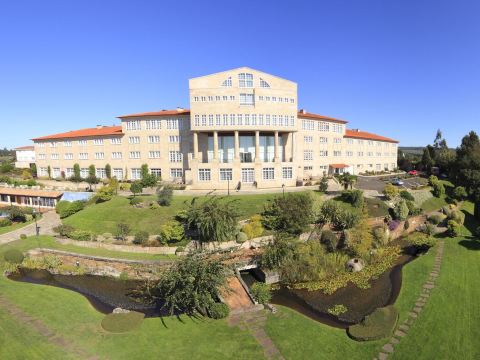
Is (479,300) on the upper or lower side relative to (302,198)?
lower

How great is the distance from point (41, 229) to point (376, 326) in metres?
39.9

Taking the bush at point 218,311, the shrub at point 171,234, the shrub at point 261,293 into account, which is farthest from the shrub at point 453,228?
the shrub at point 171,234

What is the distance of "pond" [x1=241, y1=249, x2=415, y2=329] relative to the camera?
65.2 ft

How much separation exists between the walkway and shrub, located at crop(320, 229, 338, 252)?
8706 millimetres

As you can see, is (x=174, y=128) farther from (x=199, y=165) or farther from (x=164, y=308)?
(x=164, y=308)

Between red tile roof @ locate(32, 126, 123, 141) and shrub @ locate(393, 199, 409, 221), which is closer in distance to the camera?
shrub @ locate(393, 199, 409, 221)

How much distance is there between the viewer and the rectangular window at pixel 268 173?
50656 millimetres

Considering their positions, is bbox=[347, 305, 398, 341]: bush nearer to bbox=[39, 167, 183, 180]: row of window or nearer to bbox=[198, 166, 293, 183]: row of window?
bbox=[198, 166, 293, 183]: row of window

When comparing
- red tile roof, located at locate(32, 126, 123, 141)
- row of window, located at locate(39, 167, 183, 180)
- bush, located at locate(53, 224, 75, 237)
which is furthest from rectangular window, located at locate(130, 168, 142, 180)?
bush, located at locate(53, 224, 75, 237)

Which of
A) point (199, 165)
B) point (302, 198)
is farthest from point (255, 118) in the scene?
point (302, 198)

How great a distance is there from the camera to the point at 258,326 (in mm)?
17938

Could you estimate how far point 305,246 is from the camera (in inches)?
1089

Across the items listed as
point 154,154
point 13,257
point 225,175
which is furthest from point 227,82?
point 13,257

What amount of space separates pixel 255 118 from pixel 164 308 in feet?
122
